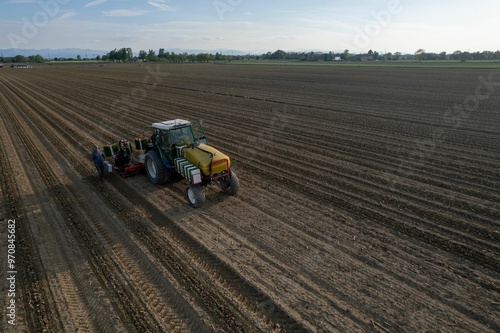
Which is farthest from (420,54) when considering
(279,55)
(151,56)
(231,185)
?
(231,185)

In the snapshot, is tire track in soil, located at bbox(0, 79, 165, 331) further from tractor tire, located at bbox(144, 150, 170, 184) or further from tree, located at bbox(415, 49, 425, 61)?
tree, located at bbox(415, 49, 425, 61)

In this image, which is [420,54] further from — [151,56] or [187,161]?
[187,161]

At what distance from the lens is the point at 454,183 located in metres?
9.73

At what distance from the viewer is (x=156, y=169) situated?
9.60 m

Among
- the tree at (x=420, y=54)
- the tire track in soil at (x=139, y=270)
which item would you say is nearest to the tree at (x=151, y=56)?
the tree at (x=420, y=54)

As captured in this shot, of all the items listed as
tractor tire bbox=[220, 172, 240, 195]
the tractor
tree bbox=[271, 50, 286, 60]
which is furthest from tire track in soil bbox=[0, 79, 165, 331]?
tree bbox=[271, 50, 286, 60]

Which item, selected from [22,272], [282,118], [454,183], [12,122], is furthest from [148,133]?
[454,183]

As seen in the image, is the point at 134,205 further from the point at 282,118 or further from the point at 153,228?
Result: the point at 282,118

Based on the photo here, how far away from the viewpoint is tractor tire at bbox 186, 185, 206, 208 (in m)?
8.31

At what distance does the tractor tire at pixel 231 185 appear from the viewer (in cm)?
904

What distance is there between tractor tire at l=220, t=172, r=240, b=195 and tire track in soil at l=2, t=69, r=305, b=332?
222 cm

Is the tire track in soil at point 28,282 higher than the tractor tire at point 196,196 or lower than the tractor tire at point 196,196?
lower

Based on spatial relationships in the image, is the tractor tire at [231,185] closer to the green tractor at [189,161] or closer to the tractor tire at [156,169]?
the green tractor at [189,161]

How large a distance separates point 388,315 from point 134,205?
680 centimetres
